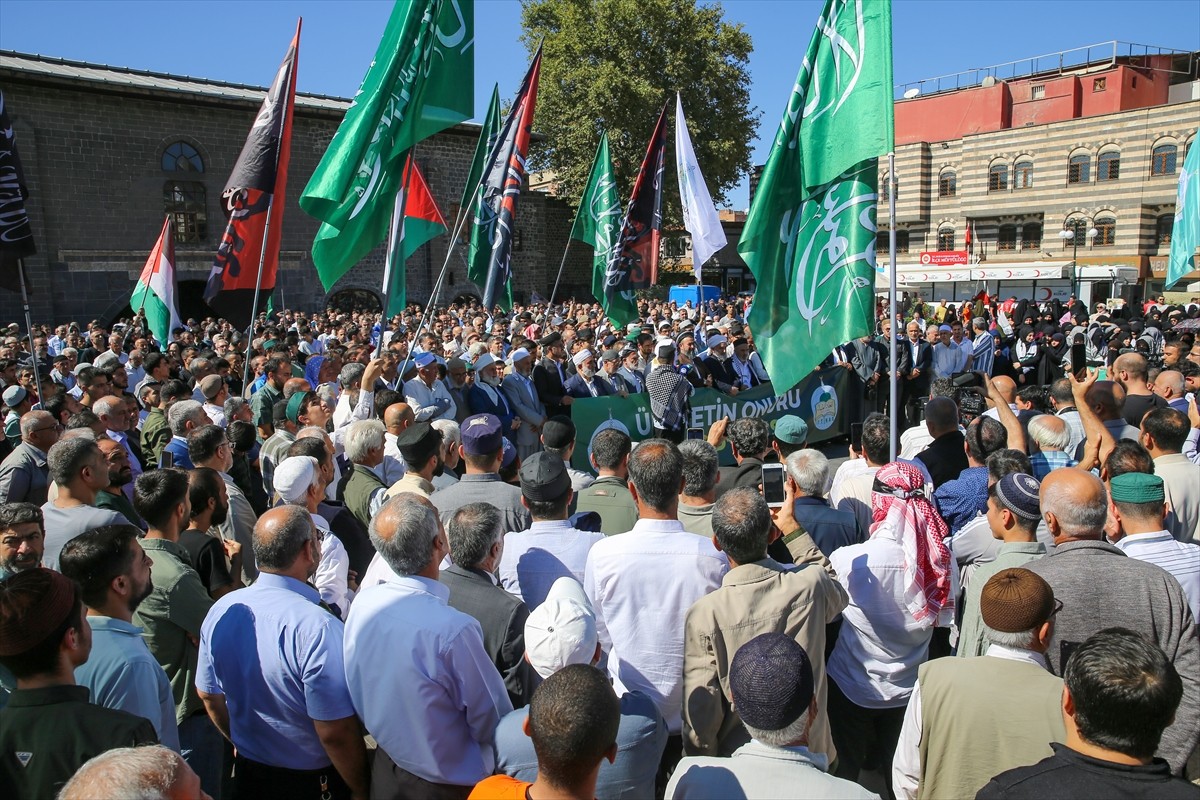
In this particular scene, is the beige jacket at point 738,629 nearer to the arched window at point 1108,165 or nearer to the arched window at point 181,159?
the arched window at point 181,159

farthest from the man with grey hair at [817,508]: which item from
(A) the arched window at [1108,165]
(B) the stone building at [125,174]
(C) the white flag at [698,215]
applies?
(A) the arched window at [1108,165]

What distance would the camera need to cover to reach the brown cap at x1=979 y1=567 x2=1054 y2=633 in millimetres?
2479

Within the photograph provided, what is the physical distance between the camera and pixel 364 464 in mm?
4848

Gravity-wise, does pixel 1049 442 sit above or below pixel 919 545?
above

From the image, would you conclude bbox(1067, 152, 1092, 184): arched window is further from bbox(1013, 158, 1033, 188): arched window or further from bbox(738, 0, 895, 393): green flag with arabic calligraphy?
bbox(738, 0, 895, 393): green flag with arabic calligraphy

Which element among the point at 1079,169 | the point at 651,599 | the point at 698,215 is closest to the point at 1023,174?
the point at 1079,169

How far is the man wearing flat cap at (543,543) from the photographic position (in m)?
3.49

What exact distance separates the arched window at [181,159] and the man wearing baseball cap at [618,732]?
29542 millimetres

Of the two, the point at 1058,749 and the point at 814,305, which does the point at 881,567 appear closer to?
the point at 1058,749

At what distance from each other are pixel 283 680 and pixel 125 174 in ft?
94.1

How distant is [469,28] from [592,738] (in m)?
6.11

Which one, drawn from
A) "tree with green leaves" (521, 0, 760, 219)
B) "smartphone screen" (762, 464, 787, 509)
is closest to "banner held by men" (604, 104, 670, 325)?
"smartphone screen" (762, 464, 787, 509)

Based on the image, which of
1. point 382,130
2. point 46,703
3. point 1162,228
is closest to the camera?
point 46,703

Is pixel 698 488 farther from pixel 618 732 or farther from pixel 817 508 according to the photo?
pixel 618 732
